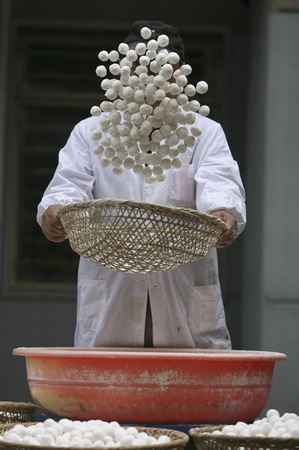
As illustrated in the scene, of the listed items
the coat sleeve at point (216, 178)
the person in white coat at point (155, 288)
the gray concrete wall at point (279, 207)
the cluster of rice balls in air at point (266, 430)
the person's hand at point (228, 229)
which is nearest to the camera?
the cluster of rice balls in air at point (266, 430)

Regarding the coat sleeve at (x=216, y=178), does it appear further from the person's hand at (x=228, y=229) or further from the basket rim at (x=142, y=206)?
the basket rim at (x=142, y=206)

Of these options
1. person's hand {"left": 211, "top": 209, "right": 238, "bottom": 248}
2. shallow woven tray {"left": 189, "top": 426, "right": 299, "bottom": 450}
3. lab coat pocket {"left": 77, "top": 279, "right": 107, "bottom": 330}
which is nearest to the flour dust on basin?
shallow woven tray {"left": 189, "top": 426, "right": 299, "bottom": 450}

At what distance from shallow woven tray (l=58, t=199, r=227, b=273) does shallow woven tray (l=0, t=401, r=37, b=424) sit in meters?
0.42

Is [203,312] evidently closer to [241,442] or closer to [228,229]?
[228,229]

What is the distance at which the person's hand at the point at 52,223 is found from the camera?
8.59ft

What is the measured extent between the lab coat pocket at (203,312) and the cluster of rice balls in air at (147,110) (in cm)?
51

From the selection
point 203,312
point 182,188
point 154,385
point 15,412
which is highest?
point 182,188

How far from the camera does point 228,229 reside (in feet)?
8.34

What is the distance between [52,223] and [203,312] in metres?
0.58

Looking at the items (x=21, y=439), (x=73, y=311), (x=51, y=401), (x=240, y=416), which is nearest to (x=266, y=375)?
(x=240, y=416)

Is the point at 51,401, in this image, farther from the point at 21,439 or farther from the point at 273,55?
the point at 273,55

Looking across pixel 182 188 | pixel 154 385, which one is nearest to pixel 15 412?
pixel 154 385

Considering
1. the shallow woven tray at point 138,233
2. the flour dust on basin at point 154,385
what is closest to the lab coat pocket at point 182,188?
the shallow woven tray at point 138,233

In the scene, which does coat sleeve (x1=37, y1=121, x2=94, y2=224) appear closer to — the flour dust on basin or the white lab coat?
the white lab coat
